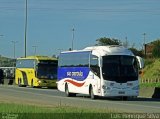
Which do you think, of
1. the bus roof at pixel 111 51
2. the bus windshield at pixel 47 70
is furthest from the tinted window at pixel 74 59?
the bus windshield at pixel 47 70

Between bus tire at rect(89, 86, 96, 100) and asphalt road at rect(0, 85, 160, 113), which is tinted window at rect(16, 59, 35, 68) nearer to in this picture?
asphalt road at rect(0, 85, 160, 113)

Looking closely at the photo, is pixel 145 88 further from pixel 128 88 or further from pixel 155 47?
pixel 155 47

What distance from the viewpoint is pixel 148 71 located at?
212 feet

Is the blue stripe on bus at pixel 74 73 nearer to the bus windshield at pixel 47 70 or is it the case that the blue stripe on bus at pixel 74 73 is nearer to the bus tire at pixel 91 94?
the bus tire at pixel 91 94

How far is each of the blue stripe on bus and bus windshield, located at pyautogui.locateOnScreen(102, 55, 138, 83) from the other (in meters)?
2.22

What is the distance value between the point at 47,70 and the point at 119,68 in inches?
912

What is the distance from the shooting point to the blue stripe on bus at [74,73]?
37.4 metres

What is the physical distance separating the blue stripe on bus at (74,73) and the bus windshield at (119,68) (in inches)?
87.5

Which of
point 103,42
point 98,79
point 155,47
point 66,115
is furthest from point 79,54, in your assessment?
point 103,42

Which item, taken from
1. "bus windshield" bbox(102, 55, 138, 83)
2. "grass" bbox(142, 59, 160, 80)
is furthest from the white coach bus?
"grass" bbox(142, 59, 160, 80)

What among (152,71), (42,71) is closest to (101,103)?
(42,71)

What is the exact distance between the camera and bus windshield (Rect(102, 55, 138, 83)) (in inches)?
1367

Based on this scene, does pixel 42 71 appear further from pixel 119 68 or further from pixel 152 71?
pixel 119 68

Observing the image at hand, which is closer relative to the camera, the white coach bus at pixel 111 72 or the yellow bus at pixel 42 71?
the white coach bus at pixel 111 72
